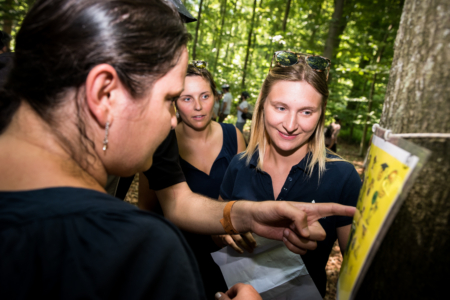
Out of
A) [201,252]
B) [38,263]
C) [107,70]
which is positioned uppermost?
[107,70]

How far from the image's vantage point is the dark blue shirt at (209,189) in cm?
→ 223

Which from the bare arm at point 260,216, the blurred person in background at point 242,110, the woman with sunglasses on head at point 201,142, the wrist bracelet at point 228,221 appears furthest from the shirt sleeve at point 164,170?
the blurred person in background at point 242,110

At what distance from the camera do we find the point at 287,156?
214 centimetres

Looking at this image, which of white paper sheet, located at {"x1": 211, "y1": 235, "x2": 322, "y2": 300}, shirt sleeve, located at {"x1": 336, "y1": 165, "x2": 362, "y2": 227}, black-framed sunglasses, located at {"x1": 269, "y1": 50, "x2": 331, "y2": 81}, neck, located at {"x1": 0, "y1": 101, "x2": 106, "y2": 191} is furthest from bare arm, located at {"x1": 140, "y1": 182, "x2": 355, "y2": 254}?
black-framed sunglasses, located at {"x1": 269, "y1": 50, "x2": 331, "y2": 81}

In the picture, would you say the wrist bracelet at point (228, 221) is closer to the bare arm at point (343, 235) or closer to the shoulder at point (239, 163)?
the shoulder at point (239, 163)

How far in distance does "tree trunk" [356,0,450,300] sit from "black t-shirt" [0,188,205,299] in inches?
26.3

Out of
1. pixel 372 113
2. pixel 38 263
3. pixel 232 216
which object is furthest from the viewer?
pixel 372 113

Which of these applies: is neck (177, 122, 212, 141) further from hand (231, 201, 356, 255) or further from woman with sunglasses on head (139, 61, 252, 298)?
hand (231, 201, 356, 255)

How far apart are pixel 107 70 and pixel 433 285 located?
1217 millimetres

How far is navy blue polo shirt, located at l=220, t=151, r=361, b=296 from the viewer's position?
184 centimetres

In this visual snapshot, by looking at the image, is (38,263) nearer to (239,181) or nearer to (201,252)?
(239,181)

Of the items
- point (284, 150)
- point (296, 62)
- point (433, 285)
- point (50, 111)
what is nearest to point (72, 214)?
point (50, 111)

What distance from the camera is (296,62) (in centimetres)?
204

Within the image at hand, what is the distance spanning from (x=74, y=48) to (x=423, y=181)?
119cm
